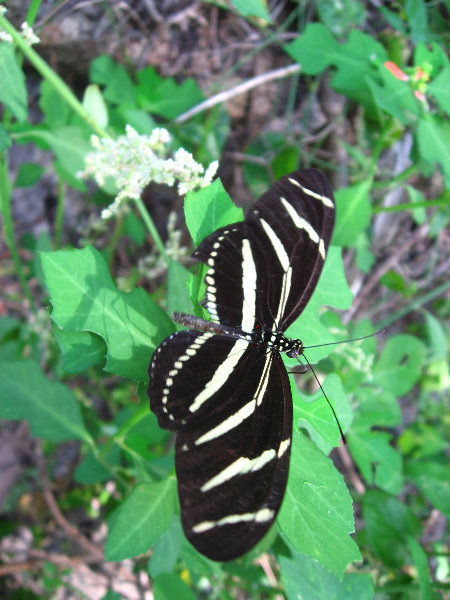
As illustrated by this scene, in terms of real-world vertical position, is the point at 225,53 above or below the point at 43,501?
above

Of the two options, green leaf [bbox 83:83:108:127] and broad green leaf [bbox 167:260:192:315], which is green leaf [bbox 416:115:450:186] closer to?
broad green leaf [bbox 167:260:192:315]

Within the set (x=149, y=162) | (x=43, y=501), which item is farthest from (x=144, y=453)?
(x=149, y=162)

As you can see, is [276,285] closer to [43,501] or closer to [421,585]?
[421,585]

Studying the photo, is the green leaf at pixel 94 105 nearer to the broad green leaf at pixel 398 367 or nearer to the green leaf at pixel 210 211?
the green leaf at pixel 210 211

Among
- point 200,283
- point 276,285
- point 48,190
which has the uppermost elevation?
point 48,190

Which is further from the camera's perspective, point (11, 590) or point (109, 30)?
point (109, 30)

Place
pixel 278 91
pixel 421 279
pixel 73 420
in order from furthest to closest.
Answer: pixel 421 279, pixel 278 91, pixel 73 420

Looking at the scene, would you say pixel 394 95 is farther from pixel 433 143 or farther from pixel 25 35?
pixel 25 35

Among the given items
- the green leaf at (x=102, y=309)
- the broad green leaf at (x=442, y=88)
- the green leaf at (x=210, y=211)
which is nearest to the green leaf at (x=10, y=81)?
the green leaf at (x=102, y=309)

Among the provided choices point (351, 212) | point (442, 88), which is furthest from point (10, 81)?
point (442, 88)
